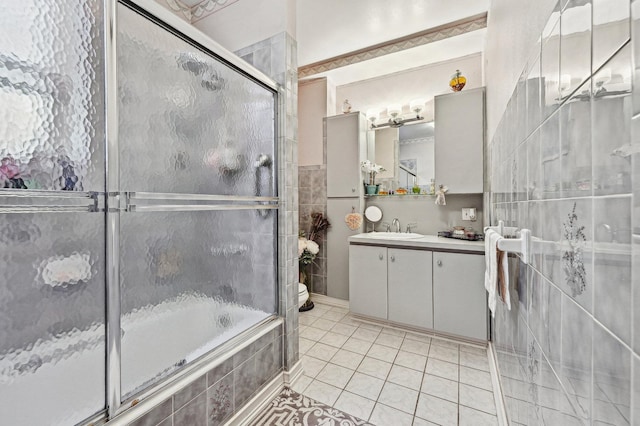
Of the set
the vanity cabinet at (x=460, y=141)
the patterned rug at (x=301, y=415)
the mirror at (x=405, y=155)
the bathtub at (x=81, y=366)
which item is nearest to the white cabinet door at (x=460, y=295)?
the vanity cabinet at (x=460, y=141)

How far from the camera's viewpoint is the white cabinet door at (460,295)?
212 centimetres

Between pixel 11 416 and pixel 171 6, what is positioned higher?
pixel 171 6

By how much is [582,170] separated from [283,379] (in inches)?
71.3

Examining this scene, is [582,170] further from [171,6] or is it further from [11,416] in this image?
[171,6]

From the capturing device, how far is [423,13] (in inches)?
85.8

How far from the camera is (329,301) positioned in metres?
3.13

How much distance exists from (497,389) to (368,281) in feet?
4.01

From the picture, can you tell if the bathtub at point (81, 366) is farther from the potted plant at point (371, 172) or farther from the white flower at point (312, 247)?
the potted plant at point (371, 172)

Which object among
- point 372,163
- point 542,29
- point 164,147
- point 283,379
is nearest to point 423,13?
point 372,163

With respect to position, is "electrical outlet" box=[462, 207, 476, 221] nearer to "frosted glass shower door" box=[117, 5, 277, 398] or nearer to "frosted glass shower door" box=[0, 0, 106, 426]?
"frosted glass shower door" box=[117, 5, 277, 398]

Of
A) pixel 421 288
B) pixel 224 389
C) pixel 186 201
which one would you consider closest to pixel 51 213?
pixel 186 201

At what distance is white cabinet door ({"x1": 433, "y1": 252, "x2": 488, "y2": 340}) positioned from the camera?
2.12 m

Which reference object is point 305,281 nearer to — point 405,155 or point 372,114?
point 405,155

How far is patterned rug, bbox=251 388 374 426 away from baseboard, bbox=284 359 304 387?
10 centimetres
